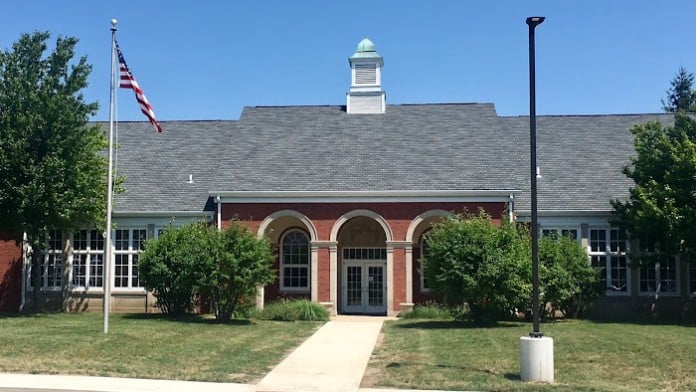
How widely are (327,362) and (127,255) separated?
14662 mm

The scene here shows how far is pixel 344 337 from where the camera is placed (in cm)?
1870

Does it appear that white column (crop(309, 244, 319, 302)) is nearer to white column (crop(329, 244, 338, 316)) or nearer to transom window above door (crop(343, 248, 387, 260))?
white column (crop(329, 244, 338, 316))

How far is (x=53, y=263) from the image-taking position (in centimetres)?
2659

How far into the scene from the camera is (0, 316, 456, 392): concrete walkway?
11.1 meters

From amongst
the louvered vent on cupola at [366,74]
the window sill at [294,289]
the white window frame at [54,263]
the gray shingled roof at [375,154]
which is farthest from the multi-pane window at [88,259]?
the louvered vent on cupola at [366,74]

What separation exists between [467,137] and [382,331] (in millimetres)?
11231

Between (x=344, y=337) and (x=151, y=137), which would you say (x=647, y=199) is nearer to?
(x=344, y=337)

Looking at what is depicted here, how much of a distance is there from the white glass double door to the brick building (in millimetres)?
43

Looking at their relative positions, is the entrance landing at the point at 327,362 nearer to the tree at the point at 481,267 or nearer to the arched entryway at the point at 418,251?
the tree at the point at 481,267

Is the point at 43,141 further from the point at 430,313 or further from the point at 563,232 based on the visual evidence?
the point at 563,232

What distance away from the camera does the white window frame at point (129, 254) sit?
86.3 feet

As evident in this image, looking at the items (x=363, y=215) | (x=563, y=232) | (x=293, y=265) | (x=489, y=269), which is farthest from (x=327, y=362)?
(x=563, y=232)

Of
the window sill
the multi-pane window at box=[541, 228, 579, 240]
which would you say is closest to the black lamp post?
the multi-pane window at box=[541, 228, 579, 240]

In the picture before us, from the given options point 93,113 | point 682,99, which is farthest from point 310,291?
point 682,99
